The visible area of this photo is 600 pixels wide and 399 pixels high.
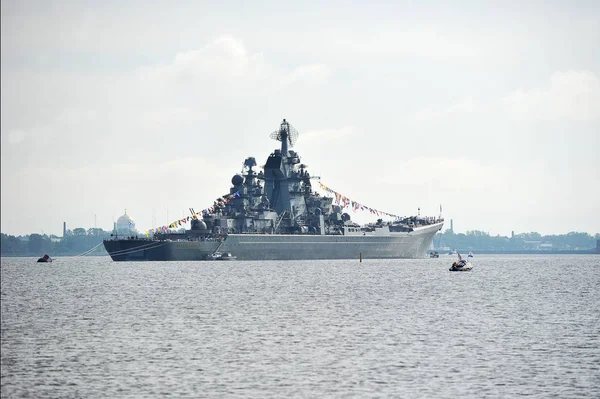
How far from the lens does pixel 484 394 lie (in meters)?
30.8

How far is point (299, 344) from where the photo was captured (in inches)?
1636

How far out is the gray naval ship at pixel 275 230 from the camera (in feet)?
452

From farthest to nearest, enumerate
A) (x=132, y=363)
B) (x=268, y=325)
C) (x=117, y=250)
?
(x=117, y=250) < (x=268, y=325) < (x=132, y=363)

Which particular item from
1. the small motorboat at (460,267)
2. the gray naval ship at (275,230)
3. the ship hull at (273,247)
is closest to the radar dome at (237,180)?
the gray naval ship at (275,230)

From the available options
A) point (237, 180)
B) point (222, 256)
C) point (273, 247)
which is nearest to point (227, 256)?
point (222, 256)

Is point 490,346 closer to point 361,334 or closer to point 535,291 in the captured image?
point 361,334

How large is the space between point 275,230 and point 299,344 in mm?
107774

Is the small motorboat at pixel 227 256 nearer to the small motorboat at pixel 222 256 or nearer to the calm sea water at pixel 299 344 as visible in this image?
the small motorboat at pixel 222 256

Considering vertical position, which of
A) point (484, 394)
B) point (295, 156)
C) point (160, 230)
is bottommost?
point (484, 394)

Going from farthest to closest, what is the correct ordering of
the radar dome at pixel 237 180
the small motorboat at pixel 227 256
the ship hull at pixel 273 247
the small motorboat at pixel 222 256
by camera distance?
the radar dome at pixel 237 180
the small motorboat at pixel 227 256
the small motorboat at pixel 222 256
the ship hull at pixel 273 247

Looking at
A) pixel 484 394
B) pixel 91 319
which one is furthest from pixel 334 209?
pixel 484 394

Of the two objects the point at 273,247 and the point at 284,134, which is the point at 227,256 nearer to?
the point at 273,247

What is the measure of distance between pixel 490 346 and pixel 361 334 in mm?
6929

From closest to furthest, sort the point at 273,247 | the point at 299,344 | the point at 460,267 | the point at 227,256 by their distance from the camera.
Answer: the point at 299,344 < the point at 460,267 < the point at 227,256 < the point at 273,247
